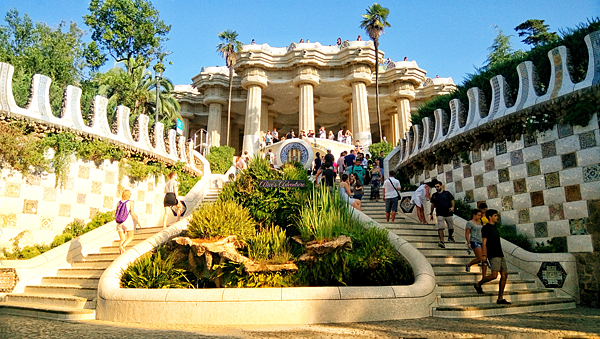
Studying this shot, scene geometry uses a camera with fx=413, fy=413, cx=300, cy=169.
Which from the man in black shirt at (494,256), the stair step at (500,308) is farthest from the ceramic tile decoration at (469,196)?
the man in black shirt at (494,256)

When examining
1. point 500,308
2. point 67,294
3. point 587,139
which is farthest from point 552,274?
point 67,294

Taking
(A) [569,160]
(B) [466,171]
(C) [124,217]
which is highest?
(B) [466,171]

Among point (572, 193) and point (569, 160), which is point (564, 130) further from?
point (572, 193)

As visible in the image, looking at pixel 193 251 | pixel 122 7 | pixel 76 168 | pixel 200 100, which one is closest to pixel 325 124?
pixel 200 100

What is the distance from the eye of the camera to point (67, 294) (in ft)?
29.8

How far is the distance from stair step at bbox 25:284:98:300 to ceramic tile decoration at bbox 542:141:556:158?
10818 mm

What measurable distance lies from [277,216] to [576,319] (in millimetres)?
6418

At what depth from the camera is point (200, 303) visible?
6.83m

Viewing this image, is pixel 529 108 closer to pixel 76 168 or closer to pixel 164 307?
pixel 164 307

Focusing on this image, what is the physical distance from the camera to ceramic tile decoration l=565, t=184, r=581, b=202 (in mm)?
9391

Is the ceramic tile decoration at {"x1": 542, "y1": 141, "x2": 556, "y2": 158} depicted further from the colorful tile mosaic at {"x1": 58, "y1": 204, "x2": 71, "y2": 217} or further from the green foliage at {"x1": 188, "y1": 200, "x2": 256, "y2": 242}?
the colorful tile mosaic at {"x1": 58, "y1": 204, "x2": 71, "y2": 217}

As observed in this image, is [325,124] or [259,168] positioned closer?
[259,168]

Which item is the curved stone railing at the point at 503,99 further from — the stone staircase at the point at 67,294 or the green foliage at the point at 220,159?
the green foliage at the point at 220,159

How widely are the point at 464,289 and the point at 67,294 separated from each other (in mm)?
8527
